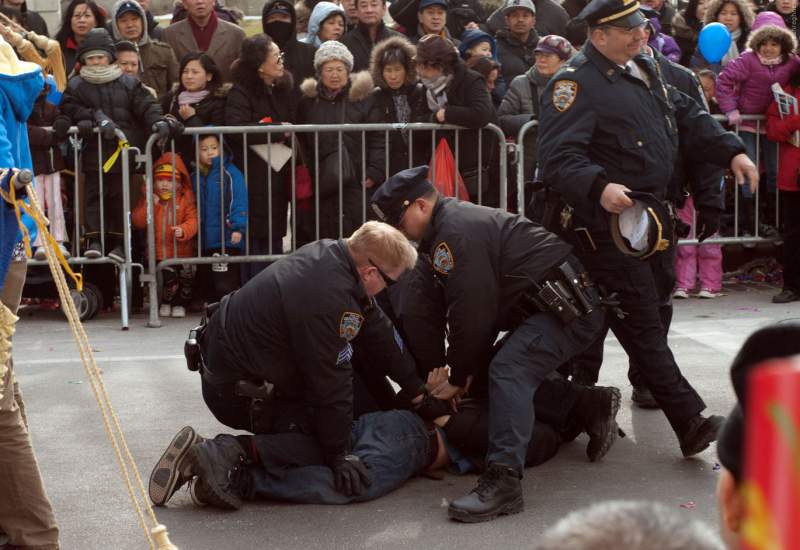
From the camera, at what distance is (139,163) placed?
9.07 meters

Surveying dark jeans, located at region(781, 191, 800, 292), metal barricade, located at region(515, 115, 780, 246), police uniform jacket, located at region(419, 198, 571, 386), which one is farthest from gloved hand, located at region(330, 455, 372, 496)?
dark jeans, located at region(781, 191, 800, 292)

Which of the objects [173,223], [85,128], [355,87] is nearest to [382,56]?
[355,87]

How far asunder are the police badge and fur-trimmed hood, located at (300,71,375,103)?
14.2ft

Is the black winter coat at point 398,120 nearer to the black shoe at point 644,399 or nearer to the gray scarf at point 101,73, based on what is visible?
the gray scarf at point 101,73

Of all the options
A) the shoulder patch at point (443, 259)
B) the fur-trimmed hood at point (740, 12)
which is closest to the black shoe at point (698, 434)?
the shoulder patch at point (443, 259)

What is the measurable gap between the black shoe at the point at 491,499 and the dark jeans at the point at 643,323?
0.91 m

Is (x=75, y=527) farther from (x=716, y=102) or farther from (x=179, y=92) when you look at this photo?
(x=716, y=102)

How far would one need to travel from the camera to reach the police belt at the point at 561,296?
5285 millimetres

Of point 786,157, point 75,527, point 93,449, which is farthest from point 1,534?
point 786,157

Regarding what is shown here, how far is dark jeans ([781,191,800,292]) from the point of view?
31.6 feet

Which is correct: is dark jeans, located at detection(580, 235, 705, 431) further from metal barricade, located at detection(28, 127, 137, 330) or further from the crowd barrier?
metal barricade, located at detection(28, 127, 137, 330)

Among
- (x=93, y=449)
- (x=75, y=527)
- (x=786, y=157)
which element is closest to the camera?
(x=75, y=527)

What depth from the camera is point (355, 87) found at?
9.33 metres

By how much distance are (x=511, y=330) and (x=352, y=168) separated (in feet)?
13.5
